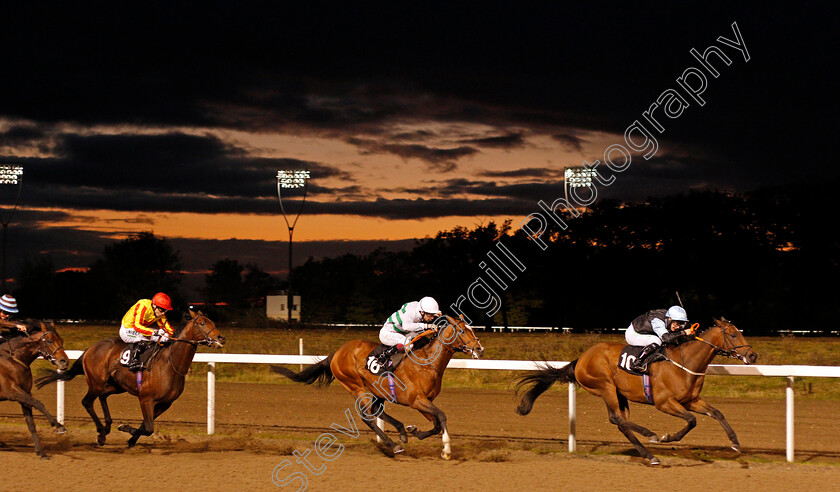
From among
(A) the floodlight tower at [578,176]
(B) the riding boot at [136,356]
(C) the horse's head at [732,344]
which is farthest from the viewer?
(A) the floodlight tower at [578,176]

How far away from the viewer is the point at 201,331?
8.36 meters

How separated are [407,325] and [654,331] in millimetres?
2430

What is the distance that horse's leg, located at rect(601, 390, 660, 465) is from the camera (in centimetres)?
765

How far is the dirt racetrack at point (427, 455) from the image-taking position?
679 cm

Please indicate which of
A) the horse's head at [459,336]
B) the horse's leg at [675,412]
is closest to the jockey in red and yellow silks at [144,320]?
the horse's head at [459,336]

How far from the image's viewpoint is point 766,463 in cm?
764

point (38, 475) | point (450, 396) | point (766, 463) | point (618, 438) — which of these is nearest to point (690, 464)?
point (766, 463)

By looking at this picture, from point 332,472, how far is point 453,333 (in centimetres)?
173

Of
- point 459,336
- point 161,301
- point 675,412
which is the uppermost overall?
point 161,301

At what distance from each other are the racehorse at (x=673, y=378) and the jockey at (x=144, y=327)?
4.42 metres

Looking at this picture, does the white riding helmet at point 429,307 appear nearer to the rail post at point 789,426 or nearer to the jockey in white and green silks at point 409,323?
the jockey in white and green silks at point 409,323

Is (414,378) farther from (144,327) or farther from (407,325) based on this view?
(144,327)

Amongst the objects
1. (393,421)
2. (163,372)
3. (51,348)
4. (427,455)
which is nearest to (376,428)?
(393,421)

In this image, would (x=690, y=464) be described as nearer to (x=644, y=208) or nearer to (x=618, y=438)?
(x=618, y=438)
